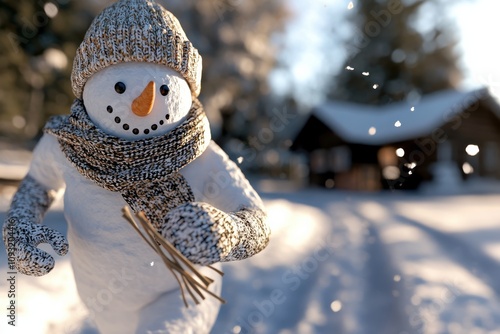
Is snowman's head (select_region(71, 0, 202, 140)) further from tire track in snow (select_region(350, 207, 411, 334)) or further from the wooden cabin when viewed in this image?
the wooden cabin

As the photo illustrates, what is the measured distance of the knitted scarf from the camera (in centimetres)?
150

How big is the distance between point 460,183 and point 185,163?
10.7 meters

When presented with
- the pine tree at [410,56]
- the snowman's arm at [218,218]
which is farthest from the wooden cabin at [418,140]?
the snowman's arm at [218,218]

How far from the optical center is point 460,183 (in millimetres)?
10914

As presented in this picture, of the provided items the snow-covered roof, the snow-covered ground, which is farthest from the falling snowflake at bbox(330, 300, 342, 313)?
the snow-covered roof

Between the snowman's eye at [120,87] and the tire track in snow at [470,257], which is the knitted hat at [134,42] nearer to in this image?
the snowman's eye at [120,87]

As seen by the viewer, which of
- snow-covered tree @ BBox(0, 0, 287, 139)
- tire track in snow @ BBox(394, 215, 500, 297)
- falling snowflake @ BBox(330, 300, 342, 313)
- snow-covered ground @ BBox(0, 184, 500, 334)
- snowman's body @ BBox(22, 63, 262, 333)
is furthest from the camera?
snow-covered tree @ BBox(0, 0, 287, 139)

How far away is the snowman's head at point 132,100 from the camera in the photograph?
5.00ft

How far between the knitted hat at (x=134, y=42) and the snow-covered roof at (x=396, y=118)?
7.89 metres

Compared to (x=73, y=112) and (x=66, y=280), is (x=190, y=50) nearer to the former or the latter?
(x=73, y=112)

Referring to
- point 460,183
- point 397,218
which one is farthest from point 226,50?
point 397,218

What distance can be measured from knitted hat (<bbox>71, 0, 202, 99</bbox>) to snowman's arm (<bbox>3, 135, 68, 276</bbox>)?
395 mm

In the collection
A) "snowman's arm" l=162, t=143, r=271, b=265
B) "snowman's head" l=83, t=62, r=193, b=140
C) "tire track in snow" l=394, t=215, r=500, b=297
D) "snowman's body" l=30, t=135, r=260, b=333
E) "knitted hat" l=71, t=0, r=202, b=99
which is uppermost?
"knitted hat" l=71, t=0, r=202, b=99

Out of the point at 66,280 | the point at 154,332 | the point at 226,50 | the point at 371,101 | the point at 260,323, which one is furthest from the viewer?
the point at 371,101
